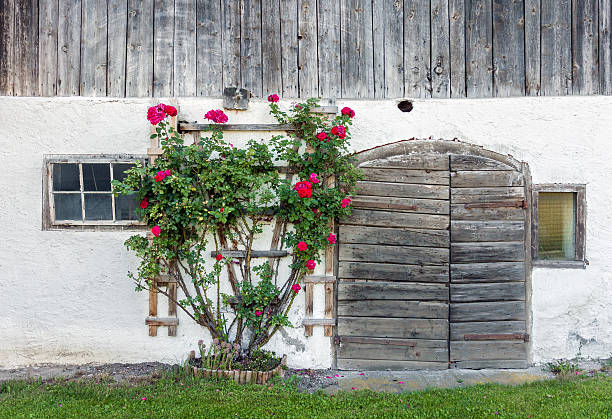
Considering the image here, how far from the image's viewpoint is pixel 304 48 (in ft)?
16.5

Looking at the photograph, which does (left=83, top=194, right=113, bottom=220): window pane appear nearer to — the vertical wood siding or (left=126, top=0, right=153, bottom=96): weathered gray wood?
the vertical wood siding

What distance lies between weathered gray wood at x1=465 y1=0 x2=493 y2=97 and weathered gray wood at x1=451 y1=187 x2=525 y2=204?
1.17 m

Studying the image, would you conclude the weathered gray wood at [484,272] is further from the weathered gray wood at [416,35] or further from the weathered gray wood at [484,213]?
the weathered gray wood at [416,35]

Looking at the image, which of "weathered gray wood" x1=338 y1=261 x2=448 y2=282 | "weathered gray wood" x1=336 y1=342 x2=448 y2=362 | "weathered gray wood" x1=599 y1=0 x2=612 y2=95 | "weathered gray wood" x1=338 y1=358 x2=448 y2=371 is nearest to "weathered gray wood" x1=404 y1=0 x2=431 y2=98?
"weathered gray wood" x1=599 y1=0 x2=612 y2=95

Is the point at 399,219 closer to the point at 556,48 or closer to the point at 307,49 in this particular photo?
the point at 307,49

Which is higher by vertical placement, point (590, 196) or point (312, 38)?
point (312, 38)

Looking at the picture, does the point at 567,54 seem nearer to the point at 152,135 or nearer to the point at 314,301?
the point at 314,301

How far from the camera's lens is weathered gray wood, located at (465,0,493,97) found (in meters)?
5.05

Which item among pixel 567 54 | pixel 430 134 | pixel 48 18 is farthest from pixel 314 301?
pixel 48 18

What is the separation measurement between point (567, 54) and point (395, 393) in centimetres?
409

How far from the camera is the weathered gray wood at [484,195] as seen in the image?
491cm

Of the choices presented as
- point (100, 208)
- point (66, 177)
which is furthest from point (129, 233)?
point (66, 177)

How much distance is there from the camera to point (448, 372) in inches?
189

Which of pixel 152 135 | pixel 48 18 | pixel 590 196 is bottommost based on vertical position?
pixel 590 196
